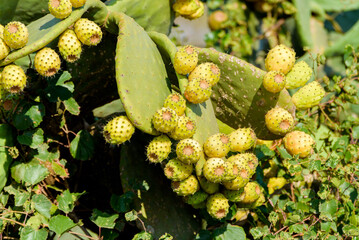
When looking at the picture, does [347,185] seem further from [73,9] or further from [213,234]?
[73,9]

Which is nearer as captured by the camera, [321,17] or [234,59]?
[234,59]

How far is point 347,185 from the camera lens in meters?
1.73

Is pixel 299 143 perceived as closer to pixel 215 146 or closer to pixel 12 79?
pixel 215 146

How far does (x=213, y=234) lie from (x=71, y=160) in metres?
0.63

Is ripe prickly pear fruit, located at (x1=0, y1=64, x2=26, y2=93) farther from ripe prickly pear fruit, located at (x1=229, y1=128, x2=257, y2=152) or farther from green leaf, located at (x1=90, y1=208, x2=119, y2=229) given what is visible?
ripe prickly pear fruit, located at (x1=229, y1=128, x2=257, y2=152)

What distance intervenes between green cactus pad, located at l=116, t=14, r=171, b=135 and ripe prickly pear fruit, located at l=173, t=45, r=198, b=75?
78 mm

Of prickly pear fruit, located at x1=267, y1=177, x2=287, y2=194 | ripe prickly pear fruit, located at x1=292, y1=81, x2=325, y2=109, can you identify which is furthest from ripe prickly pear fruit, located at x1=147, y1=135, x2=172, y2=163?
prickly pear fruit, located at x1=267, y1=177, x2=287, y2=194

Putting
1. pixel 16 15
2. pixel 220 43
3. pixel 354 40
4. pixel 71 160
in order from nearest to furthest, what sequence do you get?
1. pixel 16 15
2. pixel 71 160
3. pixel 354 40
4. pixel 220 43

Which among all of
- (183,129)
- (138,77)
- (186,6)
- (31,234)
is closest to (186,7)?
(186,6)

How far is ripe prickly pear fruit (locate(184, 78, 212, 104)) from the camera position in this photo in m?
1.42

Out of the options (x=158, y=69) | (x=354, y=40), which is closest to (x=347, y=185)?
(x=158, y=69)

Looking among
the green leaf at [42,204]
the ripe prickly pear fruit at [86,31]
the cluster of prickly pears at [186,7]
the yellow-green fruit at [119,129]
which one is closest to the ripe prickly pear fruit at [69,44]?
the ripe prickly pear fruit at [86,31]

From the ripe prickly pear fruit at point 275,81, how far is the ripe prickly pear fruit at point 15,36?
28.6 inches

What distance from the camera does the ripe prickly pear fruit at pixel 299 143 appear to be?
5.20ft
